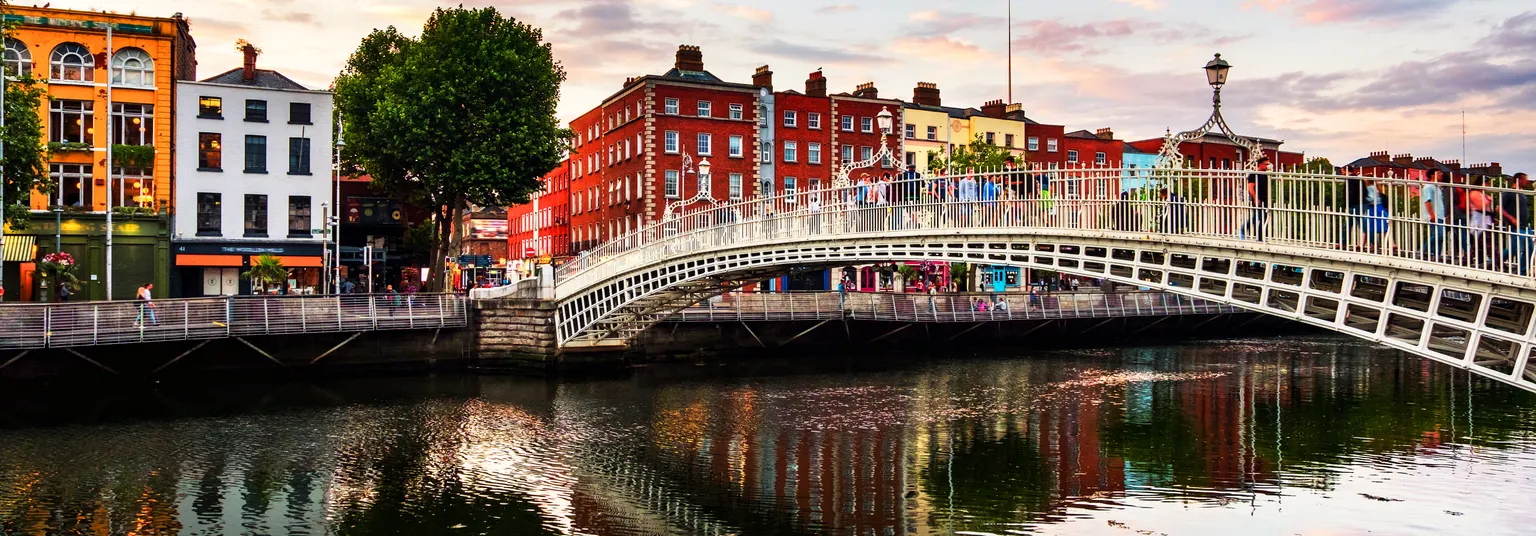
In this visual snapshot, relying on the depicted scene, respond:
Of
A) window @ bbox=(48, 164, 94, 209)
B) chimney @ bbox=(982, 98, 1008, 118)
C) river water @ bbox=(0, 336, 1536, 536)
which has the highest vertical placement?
chimney @ bbox=(982, 98, 1008, 118)

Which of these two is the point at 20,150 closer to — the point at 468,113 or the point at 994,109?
the point at 468,113

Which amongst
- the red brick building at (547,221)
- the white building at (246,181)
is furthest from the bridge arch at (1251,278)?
the red brick building at (547,221)

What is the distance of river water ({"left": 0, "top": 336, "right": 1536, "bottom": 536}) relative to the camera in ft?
64.1

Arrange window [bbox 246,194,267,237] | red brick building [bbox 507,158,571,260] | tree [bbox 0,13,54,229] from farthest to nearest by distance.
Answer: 1. red brick building [bbox 507,158,571,260]
2. window [bbox 246,194,267,237]
3. tree [bbox 0,13,54,229]

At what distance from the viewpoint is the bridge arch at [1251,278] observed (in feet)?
54.2

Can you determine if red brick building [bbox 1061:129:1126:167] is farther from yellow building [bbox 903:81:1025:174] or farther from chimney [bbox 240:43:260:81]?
chimney [bbox 240:43:260:81]

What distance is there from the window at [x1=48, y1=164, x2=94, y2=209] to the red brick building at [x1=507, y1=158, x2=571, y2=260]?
32030 mm

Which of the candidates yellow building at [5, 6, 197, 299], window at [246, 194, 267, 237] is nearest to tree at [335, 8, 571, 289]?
window at [246, 194, 267, 237]

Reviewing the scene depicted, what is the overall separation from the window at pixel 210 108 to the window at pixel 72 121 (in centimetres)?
367

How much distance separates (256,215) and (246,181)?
1378 mm

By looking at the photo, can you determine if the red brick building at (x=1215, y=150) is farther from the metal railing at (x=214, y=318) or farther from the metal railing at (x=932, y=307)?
the metal railing at (x=214, y=318)

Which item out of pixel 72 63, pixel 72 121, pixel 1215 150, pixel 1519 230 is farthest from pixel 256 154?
pixel 1215 150

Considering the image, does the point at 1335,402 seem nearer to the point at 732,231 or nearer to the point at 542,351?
the point at 732,231

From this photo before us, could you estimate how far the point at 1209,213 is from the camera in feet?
66.5
